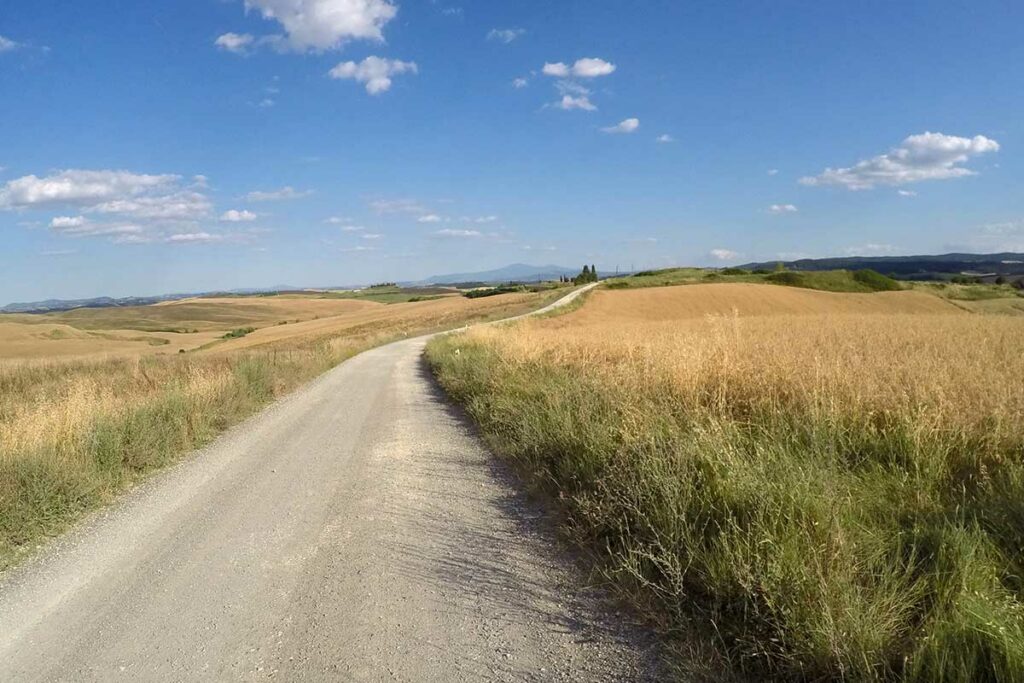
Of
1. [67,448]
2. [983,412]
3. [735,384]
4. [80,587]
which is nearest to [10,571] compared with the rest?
[80,587]

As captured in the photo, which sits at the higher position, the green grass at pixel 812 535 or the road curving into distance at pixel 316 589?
the green grass at pixel 812 535

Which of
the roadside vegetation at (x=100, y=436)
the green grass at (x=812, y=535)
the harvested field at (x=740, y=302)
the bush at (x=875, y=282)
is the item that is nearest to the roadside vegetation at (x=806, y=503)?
the green grass at (x=812, y=535)

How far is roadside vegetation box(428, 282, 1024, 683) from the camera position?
119 inches

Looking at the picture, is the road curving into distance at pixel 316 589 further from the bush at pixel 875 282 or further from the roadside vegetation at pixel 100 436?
the bush at pixel 875 282

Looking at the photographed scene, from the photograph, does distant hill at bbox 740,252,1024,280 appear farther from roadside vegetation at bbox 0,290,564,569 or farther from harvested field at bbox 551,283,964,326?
roadside vegetation at bbox 0,290,564,569

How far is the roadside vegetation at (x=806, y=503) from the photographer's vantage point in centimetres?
302

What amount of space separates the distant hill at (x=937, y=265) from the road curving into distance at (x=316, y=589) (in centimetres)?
11743

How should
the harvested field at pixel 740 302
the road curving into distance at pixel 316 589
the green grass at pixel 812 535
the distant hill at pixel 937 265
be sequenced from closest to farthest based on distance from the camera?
the green grass at pixel 812 535 < the road curving into distance at pixel 316 589 < the harvested field at pixel 740 302 < the distant hill at pixel 937 265

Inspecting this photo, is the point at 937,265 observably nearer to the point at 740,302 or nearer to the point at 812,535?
the point at 740,302

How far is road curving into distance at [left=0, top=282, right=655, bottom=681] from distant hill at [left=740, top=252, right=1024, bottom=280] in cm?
11743

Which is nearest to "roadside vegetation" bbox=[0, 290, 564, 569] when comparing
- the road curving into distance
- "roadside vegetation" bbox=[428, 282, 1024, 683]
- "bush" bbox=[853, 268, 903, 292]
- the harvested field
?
the road curving into distance

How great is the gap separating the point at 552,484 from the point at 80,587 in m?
4.19

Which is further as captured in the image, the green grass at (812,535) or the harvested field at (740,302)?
the harvested field at (740,302)

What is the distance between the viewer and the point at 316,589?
4527 mm
